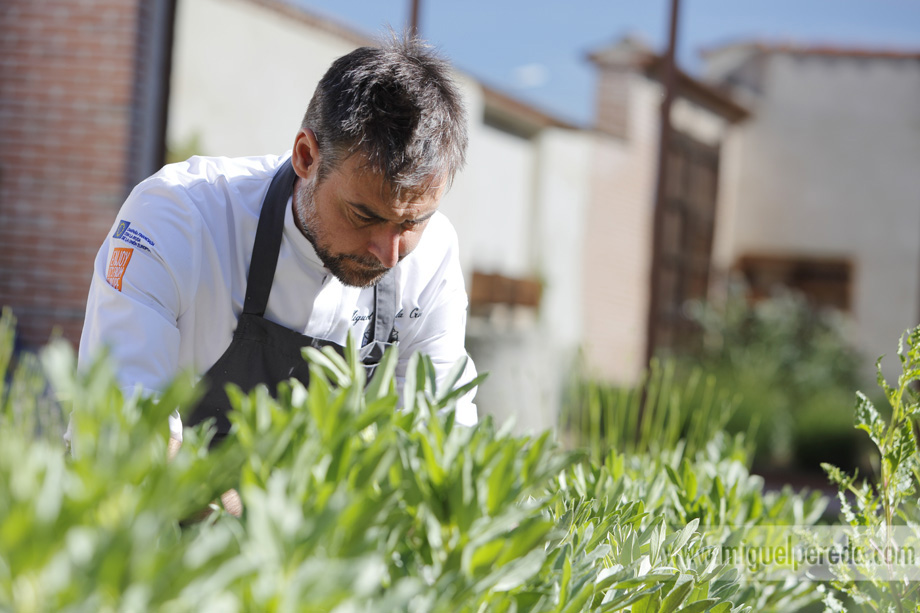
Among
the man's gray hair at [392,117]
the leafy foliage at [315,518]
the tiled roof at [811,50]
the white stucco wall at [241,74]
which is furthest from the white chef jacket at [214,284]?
the tiled roof at [811,50]

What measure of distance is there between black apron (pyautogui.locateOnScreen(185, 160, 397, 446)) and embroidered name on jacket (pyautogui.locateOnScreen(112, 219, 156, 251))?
27cm

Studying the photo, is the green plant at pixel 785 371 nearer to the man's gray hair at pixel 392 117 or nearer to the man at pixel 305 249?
the man at pixel 305 249

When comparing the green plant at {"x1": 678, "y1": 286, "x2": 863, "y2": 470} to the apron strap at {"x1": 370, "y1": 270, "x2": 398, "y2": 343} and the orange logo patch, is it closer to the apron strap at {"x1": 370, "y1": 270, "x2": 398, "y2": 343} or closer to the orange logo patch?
the apron strap at {"x1": 370, "y1": 270, "x2": 398, "y2": 343}

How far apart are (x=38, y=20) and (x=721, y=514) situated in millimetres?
4035

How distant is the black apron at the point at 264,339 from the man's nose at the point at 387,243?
23 centimetres

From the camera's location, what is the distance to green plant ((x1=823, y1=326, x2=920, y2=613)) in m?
1.08

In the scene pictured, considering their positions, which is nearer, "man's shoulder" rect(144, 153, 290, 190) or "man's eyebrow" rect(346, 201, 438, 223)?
"man's eyebrow" rect(346, 201, 438, 223)

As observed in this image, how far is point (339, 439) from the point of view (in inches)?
27.2

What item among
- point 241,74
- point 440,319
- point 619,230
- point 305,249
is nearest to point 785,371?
point 619,230

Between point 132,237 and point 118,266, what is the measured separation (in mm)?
67

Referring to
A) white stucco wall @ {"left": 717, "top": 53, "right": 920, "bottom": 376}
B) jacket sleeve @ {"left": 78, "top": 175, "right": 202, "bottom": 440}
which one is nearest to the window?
white stucco wall @ {"left": 717, "top": 53, "right": 920, "bottom": 376}

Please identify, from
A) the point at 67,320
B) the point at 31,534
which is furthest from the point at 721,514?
the point at 67,320

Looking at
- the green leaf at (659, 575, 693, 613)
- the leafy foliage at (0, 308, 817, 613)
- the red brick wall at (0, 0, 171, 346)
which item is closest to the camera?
the leafy foliage at (0, 308, 817, 613)

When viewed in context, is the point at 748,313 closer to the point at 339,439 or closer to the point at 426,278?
the point at 426,278
